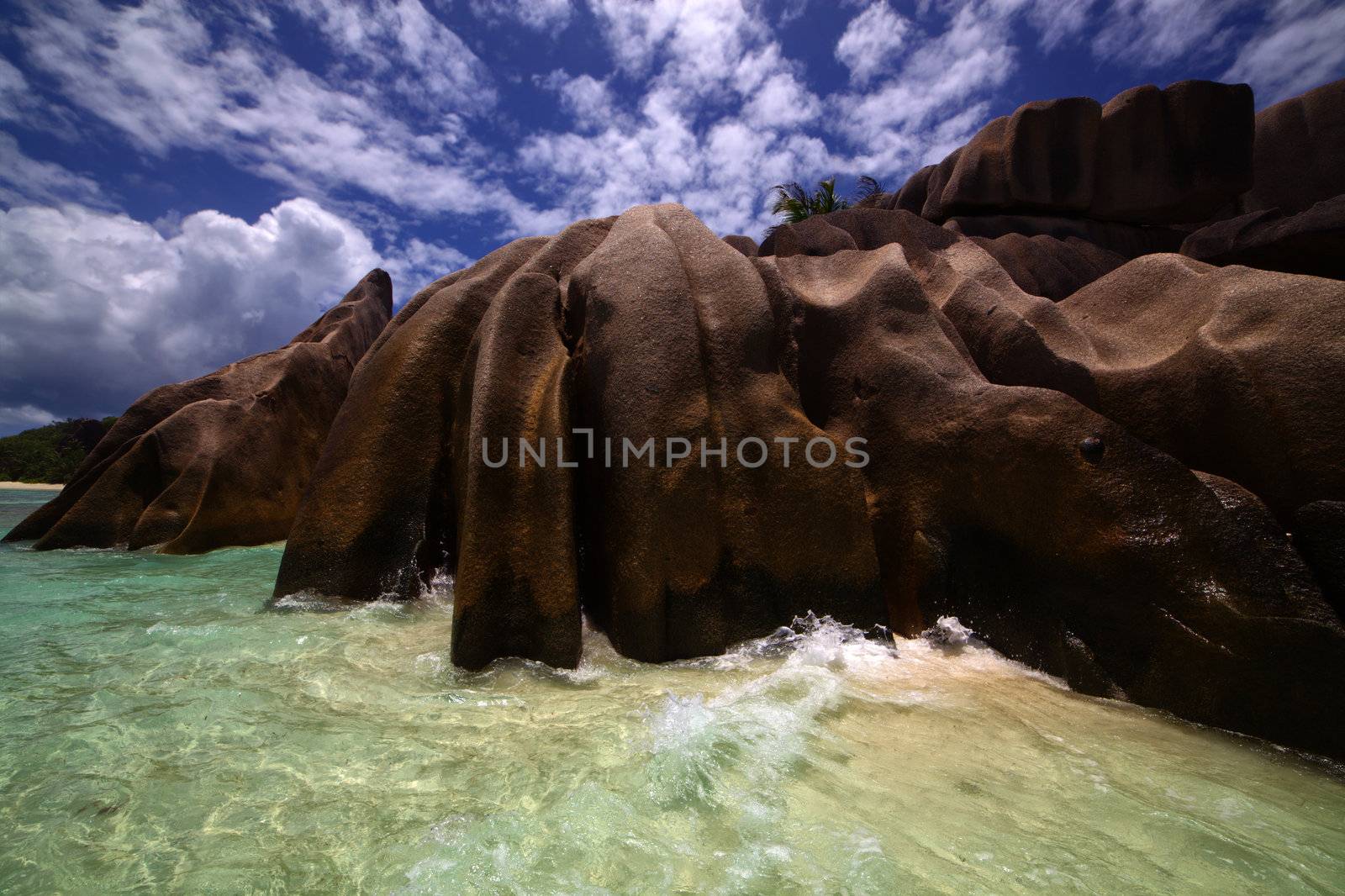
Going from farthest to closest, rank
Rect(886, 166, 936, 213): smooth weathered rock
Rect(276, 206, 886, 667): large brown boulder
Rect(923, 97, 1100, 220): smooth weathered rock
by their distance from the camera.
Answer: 1. Rect(886, 166, 936, 213): smooth weathered rock
2. Rect(923, 97, 1100, 220): smooth weathered rock
3. Rect(276, 206, 886, 667): large brown boulder

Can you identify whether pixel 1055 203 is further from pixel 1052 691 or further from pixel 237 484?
pixel 237 484

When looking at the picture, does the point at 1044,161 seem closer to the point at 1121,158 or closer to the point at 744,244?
the point at 1121,158

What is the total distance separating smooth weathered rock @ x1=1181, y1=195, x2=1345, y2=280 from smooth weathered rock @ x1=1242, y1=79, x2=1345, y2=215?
4177 mm

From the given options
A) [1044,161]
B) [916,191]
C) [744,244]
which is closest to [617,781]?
[744,244]

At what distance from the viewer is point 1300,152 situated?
945 cm

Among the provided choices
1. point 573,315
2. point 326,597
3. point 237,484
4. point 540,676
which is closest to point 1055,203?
point 573,315

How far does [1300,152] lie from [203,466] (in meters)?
16.8

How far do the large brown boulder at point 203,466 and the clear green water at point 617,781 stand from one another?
5.21 metres

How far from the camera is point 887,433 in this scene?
4.59m

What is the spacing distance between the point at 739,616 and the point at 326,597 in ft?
10.0

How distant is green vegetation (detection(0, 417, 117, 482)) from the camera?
1185 inches

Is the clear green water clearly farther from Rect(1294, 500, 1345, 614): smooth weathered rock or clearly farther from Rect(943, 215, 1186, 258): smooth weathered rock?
Rect(943, 215, 1186, 258): smooth weathered rock

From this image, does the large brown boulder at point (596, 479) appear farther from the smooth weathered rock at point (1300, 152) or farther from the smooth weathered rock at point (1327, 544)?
the smooth weathered rock at point (1300, 152)

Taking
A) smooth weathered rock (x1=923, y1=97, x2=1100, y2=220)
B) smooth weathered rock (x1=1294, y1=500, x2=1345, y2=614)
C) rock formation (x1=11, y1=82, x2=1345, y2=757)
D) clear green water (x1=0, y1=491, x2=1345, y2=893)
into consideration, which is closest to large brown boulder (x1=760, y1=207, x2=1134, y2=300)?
rock formation (x1=11, y1=82, x2=1345, y2=757)
